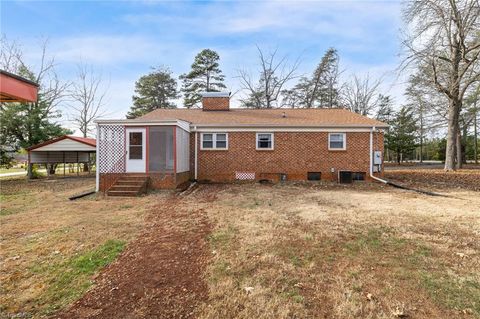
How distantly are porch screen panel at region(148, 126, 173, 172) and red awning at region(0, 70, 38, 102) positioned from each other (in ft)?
29.5

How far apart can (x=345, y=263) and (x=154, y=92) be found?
35.6 metres

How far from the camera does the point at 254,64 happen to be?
1216 inches

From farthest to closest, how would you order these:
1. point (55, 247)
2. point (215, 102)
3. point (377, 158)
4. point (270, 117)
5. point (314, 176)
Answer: point (215, 102)
point (270, 117)
point (314, 176)
point (377, 158)
point (55, 247)

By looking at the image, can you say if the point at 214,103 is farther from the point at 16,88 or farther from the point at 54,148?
the point at 16,88

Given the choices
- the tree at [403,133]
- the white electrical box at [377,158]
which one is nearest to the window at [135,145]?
the white electrical box at [377,158]

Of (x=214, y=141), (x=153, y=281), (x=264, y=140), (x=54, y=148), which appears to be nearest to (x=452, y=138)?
(x=264, y=140)

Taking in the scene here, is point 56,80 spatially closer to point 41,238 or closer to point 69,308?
point 41,238

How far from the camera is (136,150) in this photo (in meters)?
11.3

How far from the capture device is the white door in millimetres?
11188

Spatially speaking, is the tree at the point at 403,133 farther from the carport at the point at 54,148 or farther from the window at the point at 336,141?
the carport at the point at 54,148

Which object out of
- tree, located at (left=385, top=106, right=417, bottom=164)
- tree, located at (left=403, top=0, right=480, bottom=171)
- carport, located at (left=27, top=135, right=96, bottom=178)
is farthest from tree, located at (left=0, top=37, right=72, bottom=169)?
tree, located at (left=385, top=106, right=417, bottom=164)

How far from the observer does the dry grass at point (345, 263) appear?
2.79 metres

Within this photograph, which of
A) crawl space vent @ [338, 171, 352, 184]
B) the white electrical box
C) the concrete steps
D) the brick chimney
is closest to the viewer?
the concrete steps

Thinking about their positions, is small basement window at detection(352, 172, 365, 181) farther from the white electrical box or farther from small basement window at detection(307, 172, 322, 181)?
small basement window at detection(307, 172, 322, 181)
